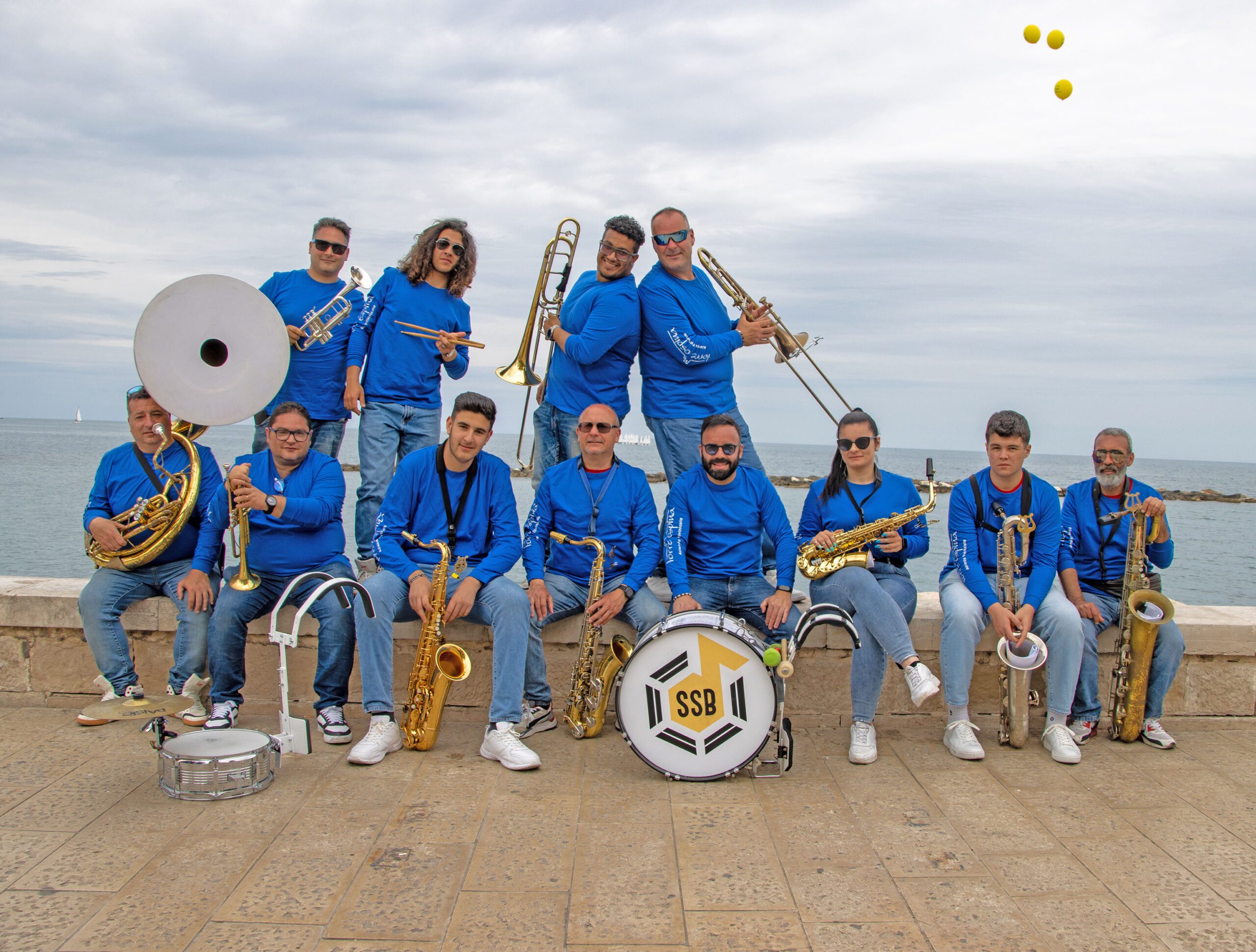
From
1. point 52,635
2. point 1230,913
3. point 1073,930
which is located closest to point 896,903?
point 1073,930

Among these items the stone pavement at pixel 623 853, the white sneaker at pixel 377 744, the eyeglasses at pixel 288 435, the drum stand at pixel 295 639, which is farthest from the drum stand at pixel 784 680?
the eyeglasses at pixel 288 435

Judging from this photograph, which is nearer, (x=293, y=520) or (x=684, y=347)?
(x=293, y=520)

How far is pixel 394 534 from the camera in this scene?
3.98 m

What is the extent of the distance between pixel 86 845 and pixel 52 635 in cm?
183

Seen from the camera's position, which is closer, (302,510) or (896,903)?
(896,903)

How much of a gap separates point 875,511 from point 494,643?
183cm

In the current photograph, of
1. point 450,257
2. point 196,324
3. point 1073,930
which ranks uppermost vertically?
point 450,257

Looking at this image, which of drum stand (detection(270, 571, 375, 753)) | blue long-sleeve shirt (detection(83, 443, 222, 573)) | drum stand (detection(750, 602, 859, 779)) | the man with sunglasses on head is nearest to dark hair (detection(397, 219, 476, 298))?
the man with sunglasses on head

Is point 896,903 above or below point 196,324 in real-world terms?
below

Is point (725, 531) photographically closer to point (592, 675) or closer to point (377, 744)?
point (592, 675)

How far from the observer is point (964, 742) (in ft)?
12.4

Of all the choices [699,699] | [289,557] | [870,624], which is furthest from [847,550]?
[289,557]

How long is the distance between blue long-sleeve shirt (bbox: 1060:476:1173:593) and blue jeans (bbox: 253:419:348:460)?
141 inches

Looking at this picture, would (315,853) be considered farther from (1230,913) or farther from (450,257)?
(450,257)
